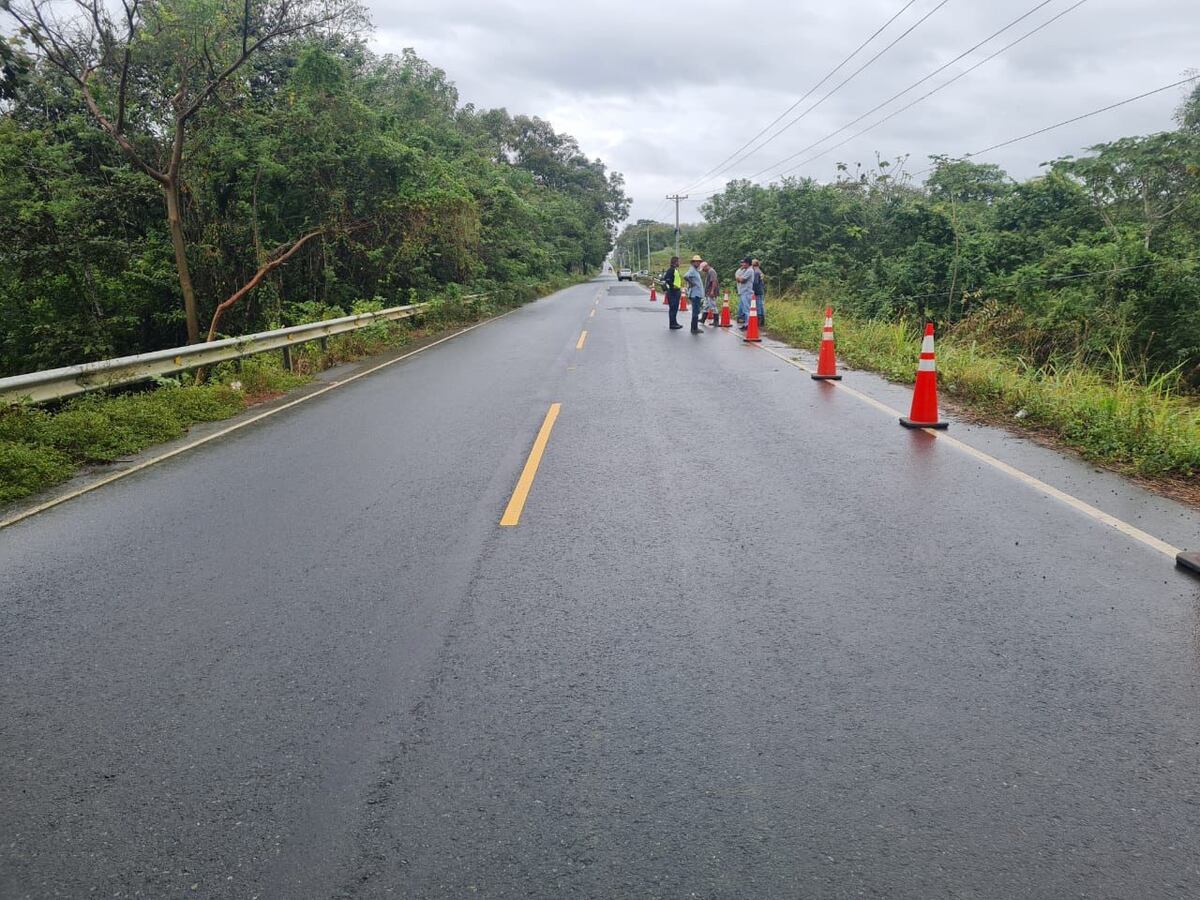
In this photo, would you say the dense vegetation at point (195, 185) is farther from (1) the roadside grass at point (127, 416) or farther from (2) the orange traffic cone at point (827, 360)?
(2) the orange traffic cone at point (827, 360)

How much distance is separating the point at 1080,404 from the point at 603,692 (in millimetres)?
7265

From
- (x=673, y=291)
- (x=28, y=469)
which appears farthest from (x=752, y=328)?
(x=28, y=469)

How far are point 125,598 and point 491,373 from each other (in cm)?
934

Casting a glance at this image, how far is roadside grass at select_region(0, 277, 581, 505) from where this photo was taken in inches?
287

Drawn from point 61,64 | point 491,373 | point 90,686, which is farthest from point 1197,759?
point 61,64

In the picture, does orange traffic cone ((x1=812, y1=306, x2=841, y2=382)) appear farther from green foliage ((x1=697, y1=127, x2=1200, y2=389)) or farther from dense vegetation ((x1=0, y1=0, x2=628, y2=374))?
dense vegetation ((x1=0, y1=0, x2=628, y2=374))

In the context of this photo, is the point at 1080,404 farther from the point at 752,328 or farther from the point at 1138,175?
the point at 1138,175

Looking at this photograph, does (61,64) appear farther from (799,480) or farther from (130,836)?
(130,836)

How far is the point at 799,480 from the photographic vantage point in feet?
21.9

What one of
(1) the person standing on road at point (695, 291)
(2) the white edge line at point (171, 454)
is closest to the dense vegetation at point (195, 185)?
(2) the white edge line at point (171, 454)

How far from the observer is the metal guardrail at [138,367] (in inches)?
326

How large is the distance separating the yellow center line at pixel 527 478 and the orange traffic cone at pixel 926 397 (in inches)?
152

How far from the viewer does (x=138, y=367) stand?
10.1m

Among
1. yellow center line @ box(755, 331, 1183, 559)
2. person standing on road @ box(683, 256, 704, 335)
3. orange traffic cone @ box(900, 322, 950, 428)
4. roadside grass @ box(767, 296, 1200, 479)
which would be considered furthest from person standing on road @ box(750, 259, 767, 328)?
orange traffic cone @ box(900, 322, 950, 428)
